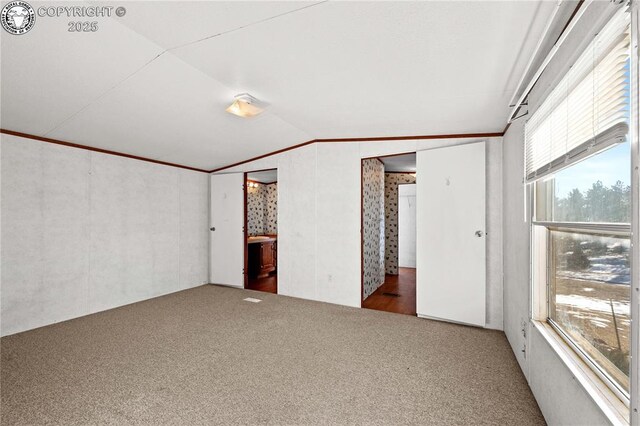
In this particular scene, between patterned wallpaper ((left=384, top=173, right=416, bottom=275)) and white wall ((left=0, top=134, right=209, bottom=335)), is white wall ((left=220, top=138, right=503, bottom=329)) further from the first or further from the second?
patterned wallpaper ((left=384, top=173, right=416, bottom=275))

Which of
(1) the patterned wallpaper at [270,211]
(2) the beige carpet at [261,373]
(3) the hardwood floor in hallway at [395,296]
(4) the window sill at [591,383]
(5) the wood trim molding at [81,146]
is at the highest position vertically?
(5) the wood trim molding at [81,146]

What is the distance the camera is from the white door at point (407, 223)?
7062 millimetres

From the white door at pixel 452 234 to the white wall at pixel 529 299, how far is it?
0.91 ft

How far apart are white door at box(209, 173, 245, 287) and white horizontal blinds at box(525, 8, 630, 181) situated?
4.70 m

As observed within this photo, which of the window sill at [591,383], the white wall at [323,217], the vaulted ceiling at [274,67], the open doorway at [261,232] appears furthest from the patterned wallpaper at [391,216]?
the window sill at [591,383]

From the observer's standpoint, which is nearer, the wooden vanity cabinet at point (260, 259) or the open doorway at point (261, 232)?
the open doorway at point (261, 232)

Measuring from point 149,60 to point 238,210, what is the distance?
3.46 metres

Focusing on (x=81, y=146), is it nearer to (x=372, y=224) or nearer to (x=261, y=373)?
(x=261, y=373)

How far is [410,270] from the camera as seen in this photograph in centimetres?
679

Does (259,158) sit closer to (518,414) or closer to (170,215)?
(170,215)

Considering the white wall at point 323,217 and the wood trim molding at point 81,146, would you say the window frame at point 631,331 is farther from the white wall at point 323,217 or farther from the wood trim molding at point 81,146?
the wood trim molding at point 81,146

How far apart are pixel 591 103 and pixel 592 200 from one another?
446mm

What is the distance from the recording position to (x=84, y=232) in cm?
384

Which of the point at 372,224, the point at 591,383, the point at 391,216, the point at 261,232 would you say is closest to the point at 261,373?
the point at 591,383
